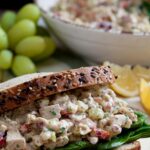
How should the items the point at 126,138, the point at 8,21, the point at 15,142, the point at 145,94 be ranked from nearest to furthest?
the point at 15,142, the point at 126,138, the point at 145,94, the point at 8,21

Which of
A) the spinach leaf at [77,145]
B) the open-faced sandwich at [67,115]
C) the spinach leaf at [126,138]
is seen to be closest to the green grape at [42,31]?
the open-faced sandwich at [67,115]

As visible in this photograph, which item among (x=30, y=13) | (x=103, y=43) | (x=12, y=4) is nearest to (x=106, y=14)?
(x=103, y=43)

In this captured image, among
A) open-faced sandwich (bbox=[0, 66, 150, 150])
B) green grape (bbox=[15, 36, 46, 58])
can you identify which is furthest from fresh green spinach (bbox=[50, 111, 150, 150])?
green grape (bbox=[15, 36, 46, 58])

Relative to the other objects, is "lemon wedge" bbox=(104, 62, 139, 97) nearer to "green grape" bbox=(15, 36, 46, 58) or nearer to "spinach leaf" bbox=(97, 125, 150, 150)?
"green grape" bbox=(15, 36, 46, 58)

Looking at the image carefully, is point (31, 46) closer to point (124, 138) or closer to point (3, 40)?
point (3, 40)

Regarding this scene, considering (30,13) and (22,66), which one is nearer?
(22,66)

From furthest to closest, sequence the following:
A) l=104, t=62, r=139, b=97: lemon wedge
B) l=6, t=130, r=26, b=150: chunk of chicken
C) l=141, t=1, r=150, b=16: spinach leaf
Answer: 1. l=141, t=1, r=150, b=16: spinach leaf
2. l=104, t=62, r=139, b=97: lemon wedge
3. l=6, t=130, r=26, b=150: chunk of chicken

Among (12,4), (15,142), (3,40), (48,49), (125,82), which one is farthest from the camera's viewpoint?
(12,4)
